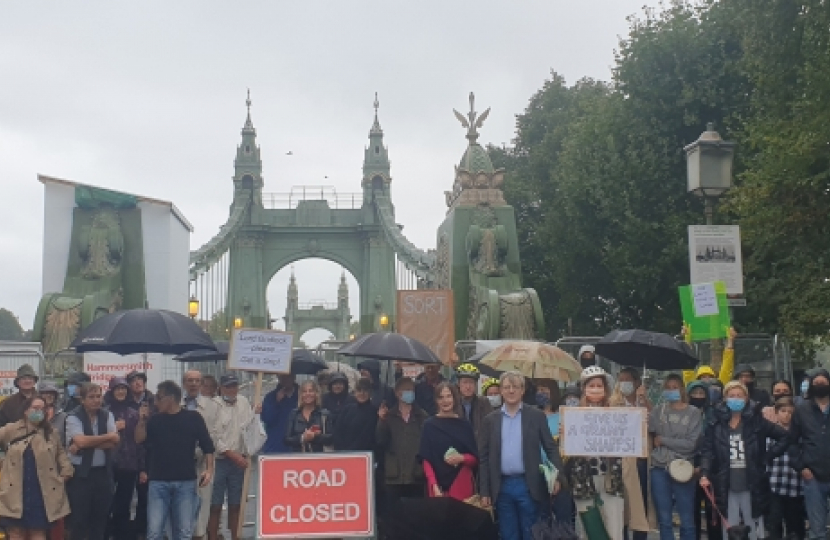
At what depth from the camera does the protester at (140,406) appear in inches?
463

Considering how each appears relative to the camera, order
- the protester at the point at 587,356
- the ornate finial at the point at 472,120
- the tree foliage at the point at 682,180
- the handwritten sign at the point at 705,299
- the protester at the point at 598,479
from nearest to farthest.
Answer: the protester at the point at 598,479, the handwritten sign at the point at 705,299, the protester at the point at 587,356, the tree foliage at the point at 682,180, the ornate finial at the point at 472,120

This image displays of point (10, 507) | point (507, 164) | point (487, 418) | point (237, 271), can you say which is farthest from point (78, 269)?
point (237, 271)

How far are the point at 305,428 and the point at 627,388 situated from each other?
2982mm

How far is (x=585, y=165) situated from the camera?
1246 inches

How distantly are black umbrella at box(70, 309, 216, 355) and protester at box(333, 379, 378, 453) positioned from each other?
2.15 metres

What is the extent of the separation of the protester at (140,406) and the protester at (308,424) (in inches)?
54.5

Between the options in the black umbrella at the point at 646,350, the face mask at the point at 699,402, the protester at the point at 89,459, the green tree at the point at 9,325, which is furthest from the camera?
the green tree at the point at 9,325

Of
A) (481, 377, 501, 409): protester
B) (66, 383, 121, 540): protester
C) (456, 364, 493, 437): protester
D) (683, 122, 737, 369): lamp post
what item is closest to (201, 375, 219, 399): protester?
(66, 383, 121, 540): protester

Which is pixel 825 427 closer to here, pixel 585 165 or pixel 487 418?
pixel 487 418

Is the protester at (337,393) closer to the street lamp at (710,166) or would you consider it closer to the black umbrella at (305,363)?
the black umbrella at (305,363)

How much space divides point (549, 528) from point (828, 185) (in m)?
11.6

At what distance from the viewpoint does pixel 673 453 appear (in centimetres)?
1082

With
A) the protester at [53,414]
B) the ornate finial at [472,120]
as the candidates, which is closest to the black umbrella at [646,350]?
the protester at [53,414]

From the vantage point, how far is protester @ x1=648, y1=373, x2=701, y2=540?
10.7m
